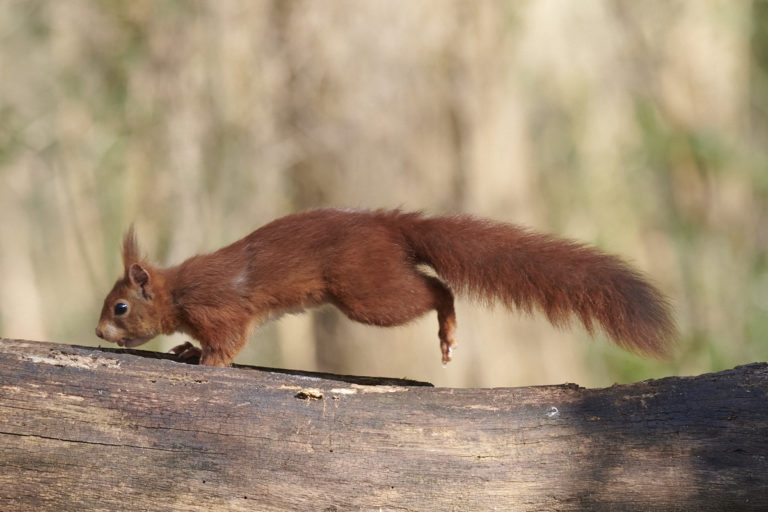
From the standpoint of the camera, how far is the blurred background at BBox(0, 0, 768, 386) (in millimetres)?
6852

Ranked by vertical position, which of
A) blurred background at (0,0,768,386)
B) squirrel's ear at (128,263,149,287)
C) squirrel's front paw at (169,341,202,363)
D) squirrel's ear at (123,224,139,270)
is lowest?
squirrel's front paw at (169,341,202,363)

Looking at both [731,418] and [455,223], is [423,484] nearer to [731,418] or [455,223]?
[731,418]

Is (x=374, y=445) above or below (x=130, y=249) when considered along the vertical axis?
below

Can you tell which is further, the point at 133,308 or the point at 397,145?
the point at 397,145

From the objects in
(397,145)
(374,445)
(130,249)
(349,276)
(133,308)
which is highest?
(397,145)

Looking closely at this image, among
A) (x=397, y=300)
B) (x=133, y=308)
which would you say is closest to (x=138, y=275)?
(x=133, y=308)

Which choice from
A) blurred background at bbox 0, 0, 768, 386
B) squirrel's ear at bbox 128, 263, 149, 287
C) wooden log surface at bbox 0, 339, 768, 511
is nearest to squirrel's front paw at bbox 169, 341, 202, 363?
squirrel's ear at bbox 128, 263, 149, 287

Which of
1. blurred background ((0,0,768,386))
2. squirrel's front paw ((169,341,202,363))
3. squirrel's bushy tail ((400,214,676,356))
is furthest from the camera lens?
blurred background ((0,0,768,386))

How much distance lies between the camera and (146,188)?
7.71 meters

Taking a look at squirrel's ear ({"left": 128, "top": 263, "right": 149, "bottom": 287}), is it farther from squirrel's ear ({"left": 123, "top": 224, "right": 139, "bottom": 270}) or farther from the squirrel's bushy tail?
the squirrel's bushy tail

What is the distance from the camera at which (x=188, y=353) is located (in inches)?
145

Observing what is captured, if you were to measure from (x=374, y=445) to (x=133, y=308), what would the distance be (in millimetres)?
1403

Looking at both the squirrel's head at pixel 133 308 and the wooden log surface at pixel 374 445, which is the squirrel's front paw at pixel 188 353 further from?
the wooden log surface at pixel 374 445

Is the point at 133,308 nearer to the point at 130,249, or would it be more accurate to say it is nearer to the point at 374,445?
the point at 130,249
